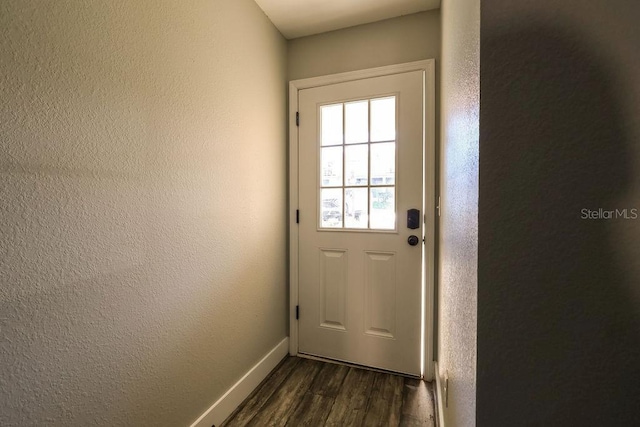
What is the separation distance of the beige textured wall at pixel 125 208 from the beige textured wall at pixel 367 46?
17.8 inches

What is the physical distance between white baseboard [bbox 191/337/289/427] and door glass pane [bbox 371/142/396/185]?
4.52ft

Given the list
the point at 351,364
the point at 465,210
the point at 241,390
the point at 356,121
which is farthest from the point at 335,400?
the point at 356,121

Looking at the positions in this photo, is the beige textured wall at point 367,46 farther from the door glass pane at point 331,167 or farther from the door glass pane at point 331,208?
the door glass pane at point 331,208

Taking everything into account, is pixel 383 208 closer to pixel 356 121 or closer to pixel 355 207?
pixel 355 207

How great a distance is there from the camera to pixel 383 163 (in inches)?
72.8

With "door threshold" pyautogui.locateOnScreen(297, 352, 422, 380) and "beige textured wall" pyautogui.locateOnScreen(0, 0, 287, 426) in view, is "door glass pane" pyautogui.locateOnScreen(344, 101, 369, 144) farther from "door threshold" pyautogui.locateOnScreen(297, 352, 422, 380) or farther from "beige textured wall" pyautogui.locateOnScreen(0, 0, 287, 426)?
"door threshold" pyautogui.locateOnScreen(297, 352, 422, 380)

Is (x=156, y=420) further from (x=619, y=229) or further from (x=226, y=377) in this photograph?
(x=619, y=229)

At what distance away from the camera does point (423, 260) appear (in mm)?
1790

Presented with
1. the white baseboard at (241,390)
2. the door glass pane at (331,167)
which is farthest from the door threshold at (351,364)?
the door glass pane at (331,167)

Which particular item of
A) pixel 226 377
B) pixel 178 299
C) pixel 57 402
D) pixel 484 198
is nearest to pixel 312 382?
pixel 226 377

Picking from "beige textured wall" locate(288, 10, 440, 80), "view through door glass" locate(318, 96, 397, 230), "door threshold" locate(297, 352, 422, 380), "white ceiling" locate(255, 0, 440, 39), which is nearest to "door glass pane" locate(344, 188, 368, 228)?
"view through door glass" locate(318, 96, 397, 230)

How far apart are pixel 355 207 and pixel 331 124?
62 cm

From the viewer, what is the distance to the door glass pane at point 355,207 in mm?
1906

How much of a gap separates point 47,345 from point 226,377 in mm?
907
